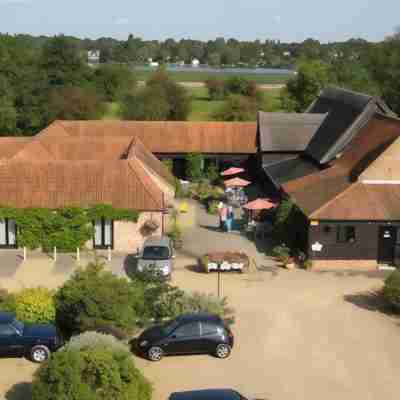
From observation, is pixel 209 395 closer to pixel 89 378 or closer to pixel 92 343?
pixel 89 378

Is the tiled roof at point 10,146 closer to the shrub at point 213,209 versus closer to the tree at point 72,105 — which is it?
the shrub at point 213,209

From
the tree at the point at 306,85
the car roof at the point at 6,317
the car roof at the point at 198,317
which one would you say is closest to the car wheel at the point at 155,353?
the car roof at the point at 198,317

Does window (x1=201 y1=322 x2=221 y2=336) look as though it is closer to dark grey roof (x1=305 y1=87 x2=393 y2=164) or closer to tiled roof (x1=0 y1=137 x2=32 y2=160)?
dark grey roof (x1=305 y1=87 x2=393 y2=164)

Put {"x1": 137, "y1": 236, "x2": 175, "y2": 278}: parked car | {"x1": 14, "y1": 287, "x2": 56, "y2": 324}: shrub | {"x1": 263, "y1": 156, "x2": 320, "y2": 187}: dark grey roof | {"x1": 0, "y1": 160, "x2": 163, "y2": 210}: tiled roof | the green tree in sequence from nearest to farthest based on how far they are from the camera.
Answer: {"x1": 14, "y1": 287, "x2": 56, "y2": 324}: shrub → {"x1": 137, "y1": 236, "x2": 175, "y2": 278}: parked car → {"x1": 0, "y1": 160, "x2": 163, "y2": 210}: tiled roof → {"x1": 263, "y1": 156, "x2": 320, "y2": 187}: dark grey roof → the green tree

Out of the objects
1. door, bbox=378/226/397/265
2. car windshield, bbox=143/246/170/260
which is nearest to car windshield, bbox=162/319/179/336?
car windshield, bbox=143/246/170/260

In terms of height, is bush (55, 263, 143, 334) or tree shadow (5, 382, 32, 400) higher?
bush (55, 263, 143, 334)
